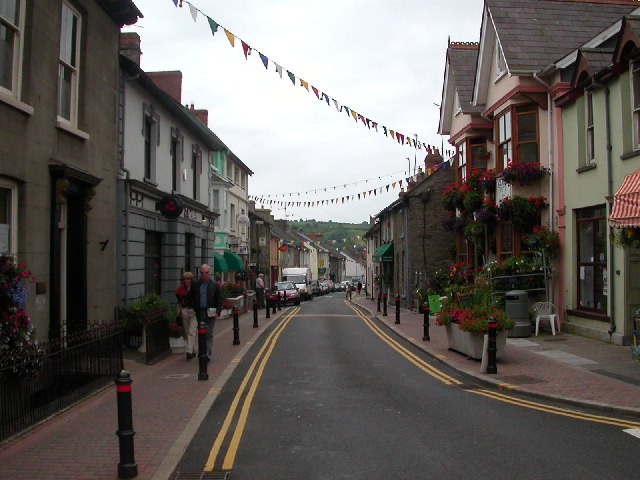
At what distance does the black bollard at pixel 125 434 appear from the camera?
223 inches

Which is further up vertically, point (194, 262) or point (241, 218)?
point (241, 218)

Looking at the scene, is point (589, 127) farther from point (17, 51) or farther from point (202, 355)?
point (17, 51)

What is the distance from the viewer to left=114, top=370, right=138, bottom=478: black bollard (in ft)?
18.6

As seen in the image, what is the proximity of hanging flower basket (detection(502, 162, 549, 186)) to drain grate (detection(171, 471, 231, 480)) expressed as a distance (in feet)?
46.3

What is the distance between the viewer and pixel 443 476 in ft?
18.6

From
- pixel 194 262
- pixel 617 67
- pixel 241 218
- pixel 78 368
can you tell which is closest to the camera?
pixel 78 368

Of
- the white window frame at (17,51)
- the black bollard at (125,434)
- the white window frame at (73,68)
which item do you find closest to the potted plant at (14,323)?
the black bollard at (125,434)

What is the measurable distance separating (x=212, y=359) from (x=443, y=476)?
8.60m

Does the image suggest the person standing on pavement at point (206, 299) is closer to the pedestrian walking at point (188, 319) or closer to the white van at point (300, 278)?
the pedestrian walking at point (188, 319)

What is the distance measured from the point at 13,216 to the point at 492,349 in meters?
8.52

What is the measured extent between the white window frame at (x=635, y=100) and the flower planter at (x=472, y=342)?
532 centimetres

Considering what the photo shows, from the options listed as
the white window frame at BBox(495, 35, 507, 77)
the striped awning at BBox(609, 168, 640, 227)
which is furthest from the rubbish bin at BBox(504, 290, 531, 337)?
the white window frame at BBox(495, 35, 507, 77)

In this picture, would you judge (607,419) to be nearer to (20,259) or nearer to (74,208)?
(20,259)

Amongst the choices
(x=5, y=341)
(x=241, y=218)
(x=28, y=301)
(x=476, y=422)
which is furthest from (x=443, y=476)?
(x=241, y=218)
